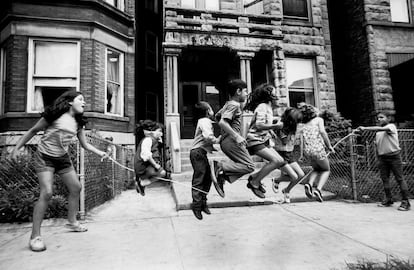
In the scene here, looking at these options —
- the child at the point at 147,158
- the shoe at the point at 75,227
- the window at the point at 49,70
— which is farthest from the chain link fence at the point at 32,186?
the window at the point at 49,70

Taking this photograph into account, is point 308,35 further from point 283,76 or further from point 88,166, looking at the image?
point 88,166

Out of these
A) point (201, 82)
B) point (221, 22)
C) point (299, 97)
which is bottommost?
point (299, 97)

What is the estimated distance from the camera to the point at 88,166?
5750mm

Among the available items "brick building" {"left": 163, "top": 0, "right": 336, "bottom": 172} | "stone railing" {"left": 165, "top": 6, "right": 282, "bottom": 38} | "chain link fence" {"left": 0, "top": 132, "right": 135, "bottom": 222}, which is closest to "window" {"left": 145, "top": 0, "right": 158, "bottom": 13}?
"brick building" {"left": 163, "top": 0, "right": 336, "bottom": 172}

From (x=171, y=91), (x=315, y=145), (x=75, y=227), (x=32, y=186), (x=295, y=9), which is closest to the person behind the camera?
(x=315, y=145)

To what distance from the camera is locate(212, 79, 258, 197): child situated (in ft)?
11.4

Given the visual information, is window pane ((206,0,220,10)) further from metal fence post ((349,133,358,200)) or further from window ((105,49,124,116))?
metal fence post ((349,133,358,200))

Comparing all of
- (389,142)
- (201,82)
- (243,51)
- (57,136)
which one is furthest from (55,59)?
(389,142)

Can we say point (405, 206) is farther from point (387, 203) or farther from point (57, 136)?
point (57, 136)

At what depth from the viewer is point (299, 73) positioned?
11.3 metres

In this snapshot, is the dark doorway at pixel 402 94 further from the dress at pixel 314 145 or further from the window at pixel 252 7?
the dress at pixel 314 145

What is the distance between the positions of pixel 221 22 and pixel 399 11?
344 inches

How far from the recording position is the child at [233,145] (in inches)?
137

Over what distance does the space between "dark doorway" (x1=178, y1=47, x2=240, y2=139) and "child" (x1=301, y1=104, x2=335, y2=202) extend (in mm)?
8090
